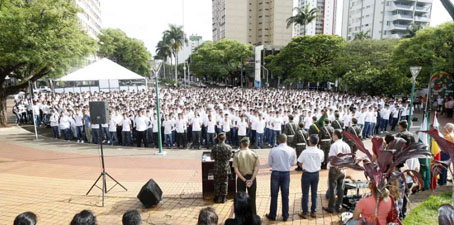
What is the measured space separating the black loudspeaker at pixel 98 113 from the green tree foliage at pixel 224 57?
55362 mm

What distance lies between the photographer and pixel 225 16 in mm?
91375

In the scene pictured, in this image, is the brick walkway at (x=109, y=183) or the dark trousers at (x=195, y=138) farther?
the dark trousers at (x=195, y=138)

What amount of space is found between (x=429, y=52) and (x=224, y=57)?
4273cm

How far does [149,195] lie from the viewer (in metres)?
6.27

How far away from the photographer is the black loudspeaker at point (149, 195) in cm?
626

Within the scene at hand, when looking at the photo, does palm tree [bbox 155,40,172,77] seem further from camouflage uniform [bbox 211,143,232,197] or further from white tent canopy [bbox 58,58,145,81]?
camouflage uniform [bbox 211,143,232,197]

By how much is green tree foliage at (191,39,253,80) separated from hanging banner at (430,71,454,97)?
138ft

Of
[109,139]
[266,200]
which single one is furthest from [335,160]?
[109,139]

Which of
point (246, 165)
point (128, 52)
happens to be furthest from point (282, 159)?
point (128, 52)

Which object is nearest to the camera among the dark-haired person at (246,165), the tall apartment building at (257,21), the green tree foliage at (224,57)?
the dark-haired person at (246,165)

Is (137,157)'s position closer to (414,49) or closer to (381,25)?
(414,49)

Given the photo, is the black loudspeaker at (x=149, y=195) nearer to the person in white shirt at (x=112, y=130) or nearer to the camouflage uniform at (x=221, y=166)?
the camouflage uniform at (x=221, y=166)

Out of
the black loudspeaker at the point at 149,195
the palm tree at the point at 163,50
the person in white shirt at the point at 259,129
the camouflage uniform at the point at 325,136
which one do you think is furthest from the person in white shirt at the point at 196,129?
the palm tree at the point at 163,50

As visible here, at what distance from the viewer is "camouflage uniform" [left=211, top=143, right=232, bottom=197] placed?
6.29 m
